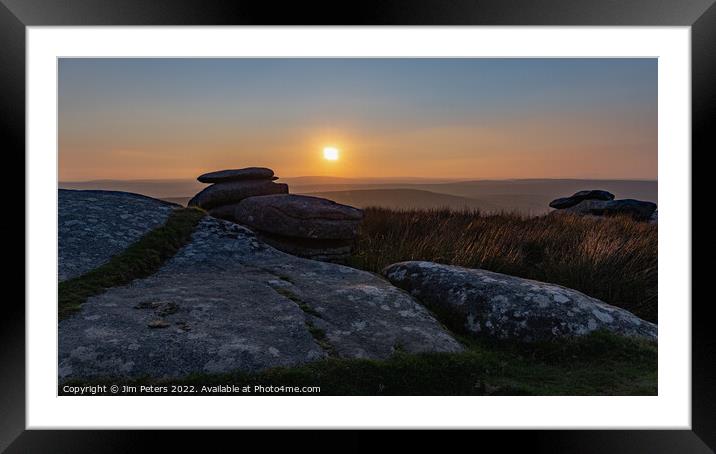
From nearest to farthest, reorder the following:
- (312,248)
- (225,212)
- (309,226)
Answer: (309,226) → (312,248) → (225,212)

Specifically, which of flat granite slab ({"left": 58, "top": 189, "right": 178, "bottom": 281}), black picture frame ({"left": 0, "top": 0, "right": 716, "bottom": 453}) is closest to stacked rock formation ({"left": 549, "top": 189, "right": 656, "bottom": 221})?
flat granite slab ({"left": 58, "top": 189, "right": 178, "bottom": 281})

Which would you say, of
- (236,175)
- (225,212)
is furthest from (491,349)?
(236,175)

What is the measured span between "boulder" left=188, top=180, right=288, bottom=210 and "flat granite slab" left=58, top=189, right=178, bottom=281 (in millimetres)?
5250

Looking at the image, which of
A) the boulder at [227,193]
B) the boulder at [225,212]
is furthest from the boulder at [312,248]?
the boulder at [227,193]

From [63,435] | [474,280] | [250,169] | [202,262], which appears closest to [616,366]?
[474,280]

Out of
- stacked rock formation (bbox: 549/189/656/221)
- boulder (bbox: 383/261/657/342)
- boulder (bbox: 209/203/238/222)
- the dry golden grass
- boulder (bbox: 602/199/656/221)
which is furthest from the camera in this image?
stacked rock formation (bbox: 549/189/656/221)

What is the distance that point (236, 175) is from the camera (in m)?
15.0

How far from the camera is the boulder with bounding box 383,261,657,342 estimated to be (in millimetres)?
5402

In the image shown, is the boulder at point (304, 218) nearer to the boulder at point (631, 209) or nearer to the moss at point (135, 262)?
the moss at point (135, 262)

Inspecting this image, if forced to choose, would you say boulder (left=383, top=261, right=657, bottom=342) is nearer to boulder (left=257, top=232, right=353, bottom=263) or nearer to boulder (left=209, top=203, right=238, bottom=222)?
boulder (left=257, top=232, right=353, bottom=263)

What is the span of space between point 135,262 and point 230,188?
8258mm

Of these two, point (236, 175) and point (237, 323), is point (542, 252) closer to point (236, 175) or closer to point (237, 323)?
point (237, 323)

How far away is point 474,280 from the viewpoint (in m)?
6.12

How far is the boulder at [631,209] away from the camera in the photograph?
59.1 ft
